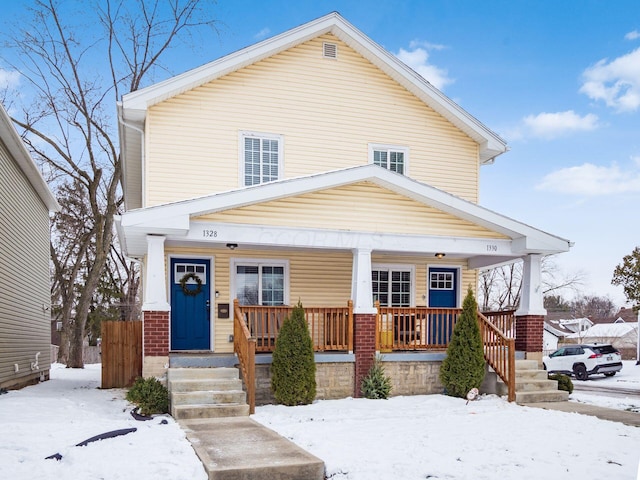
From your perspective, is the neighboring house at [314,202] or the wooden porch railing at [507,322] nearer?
the neighboring house at [314,202]

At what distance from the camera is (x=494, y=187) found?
1900 cm

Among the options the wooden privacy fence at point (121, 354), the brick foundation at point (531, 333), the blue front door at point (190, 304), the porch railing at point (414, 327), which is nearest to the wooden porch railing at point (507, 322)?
the brick foundation at point (531, 333)

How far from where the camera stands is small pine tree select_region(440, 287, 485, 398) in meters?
11.8

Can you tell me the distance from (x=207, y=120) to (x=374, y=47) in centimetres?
438

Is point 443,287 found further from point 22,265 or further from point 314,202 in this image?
point 22,265

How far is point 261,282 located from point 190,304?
65.7 inches

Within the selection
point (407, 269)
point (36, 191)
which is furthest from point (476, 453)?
point (36, 191)

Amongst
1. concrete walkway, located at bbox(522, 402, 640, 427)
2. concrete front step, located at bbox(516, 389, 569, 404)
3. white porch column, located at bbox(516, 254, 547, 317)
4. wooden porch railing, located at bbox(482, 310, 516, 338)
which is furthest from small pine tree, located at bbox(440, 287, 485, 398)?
white porch column, located at bbox(516, 254, 547, 317)

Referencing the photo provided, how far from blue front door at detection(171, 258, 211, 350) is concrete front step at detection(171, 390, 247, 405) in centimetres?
324

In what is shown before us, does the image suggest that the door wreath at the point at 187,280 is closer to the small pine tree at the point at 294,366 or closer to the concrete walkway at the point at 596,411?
the small pine tree at the point at 294,366

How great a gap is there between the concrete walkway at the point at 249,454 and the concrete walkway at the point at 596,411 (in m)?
5.67

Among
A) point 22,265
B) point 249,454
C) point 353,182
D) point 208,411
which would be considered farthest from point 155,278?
point 22,265

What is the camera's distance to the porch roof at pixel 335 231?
35.0 feet

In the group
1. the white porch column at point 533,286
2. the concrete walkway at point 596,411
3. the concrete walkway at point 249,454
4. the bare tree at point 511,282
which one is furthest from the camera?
the bare tree at point 511,282
